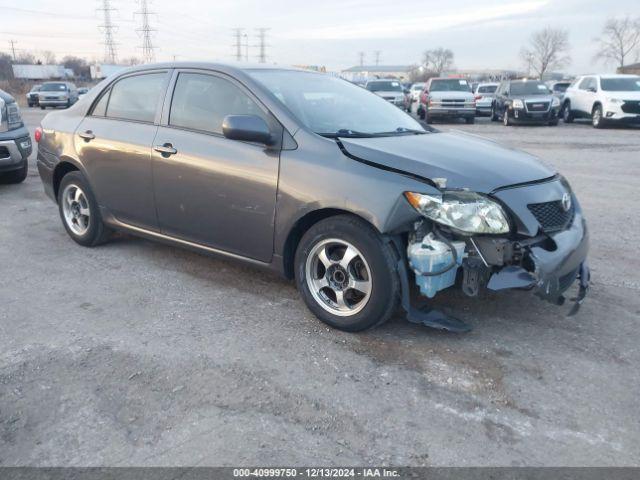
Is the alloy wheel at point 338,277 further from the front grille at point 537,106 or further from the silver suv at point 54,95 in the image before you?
the silver suv at point 54,95

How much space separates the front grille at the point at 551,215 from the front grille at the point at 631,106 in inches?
669

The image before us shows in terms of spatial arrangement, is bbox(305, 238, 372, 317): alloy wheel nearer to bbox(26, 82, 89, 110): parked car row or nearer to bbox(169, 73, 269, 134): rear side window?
bbox(169, 73, 269, 134): rear side window

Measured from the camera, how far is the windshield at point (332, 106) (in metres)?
3.98

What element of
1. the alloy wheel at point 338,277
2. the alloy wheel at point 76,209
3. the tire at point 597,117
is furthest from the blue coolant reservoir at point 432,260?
the tire at point 597,117

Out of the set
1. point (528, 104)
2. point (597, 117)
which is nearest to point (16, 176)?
Result: point (528, 104)

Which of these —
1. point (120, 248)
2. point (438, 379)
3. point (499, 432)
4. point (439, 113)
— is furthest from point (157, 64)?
point (439, 113)

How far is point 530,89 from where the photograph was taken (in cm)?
2088

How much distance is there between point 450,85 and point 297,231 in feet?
66.3

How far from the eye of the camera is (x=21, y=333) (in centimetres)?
357

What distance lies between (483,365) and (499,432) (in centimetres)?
64

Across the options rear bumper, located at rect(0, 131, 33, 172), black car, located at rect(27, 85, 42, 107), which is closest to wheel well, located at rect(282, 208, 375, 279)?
rear bumper, located at rect(0, 131, 33, 172)

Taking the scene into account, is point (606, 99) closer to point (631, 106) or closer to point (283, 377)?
point (631, 106)

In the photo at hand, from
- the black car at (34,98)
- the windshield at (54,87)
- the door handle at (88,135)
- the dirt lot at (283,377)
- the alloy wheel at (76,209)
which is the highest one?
the door handle at (88,135)

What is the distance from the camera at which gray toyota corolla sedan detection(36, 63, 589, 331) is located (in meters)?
3.29
